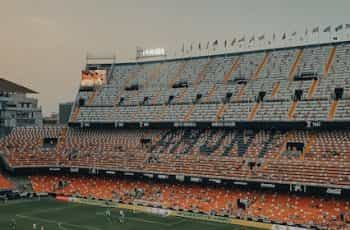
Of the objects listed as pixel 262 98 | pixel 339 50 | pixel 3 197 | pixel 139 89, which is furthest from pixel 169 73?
pixel 3 197

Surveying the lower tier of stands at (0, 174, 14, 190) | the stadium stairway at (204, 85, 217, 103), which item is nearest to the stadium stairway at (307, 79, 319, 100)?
the stadium stairway at (204, 85, 217, 103)

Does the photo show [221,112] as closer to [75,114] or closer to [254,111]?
[254,111]

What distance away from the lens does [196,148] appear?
6850 cm

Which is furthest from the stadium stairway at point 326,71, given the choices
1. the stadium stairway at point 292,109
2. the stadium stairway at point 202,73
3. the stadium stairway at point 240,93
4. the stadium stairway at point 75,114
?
the stadium stairway at point 75,114

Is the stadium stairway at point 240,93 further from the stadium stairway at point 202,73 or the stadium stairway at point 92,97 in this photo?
the stadium stairway at point 92,97

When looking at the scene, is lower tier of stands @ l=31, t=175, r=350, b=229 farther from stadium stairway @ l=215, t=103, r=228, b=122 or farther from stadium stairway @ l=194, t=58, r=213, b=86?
stadium stairway @ l=194, t=58, r=213, b=86

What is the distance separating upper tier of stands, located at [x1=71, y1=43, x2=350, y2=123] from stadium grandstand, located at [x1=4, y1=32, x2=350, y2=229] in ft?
0.66

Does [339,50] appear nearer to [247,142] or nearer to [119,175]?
[247,142]

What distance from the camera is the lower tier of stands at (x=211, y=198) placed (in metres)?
52.0

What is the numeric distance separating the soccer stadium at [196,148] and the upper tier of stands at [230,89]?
0.21 metres

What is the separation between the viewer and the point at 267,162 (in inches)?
2346

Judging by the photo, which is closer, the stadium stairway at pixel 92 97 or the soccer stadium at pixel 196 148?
the soccer stadium at pixel 196 148

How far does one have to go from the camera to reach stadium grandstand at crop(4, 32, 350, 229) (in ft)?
183

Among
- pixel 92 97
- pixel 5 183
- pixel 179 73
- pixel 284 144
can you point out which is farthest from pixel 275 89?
pixel 5 183
